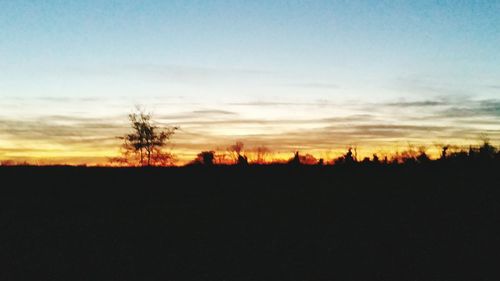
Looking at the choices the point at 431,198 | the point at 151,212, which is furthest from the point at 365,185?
the point at 151,212

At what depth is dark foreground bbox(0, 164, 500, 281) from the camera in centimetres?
1315

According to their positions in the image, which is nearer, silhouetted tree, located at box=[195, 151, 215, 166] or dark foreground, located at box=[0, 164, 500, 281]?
dark foreground, located at box=[0, 164, 500, 281]

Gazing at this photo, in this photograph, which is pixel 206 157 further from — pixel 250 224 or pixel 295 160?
pixel 250 224

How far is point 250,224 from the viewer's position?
18328 mm

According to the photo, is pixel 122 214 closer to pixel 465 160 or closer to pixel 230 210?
pixel 230 210

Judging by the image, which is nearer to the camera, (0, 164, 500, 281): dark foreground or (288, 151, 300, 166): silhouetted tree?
(0, 164, 500, 281): dark foreground

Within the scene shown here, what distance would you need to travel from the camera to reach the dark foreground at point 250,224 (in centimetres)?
1315

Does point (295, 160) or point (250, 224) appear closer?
point (250, 224)

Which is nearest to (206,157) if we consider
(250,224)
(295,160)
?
(295,160)

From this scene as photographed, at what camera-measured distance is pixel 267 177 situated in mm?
28156

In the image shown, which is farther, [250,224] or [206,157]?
[206,157]

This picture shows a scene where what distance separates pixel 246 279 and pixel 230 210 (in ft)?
28.1

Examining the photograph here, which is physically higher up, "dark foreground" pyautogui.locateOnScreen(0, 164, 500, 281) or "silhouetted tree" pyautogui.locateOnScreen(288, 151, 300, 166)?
"silhouetted tree" pyautogui.locateOnScreen(288, 151, 300, 166)

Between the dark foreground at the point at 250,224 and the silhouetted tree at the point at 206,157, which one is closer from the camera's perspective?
Result: the dark foreground at the point at 250,224
